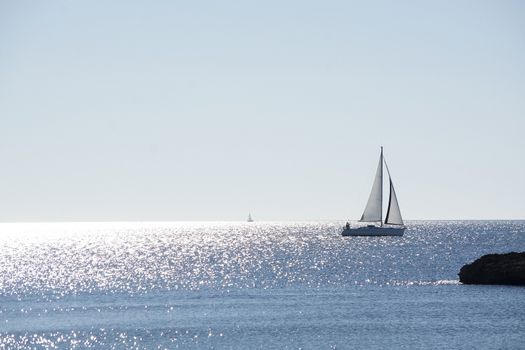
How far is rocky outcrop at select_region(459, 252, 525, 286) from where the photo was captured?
9356cm

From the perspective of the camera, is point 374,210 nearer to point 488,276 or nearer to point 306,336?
point 488,276

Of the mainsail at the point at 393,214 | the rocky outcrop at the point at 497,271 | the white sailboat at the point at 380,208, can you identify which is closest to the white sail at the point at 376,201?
the white sailboat at the point at 380,208

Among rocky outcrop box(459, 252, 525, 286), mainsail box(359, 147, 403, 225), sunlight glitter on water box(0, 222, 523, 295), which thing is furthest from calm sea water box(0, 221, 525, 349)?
mainsail box(359, 147, 403, 225)

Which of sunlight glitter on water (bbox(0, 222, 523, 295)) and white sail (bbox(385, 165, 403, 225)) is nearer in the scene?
sunlight glitter on water (bbox(0, 222, 523, 295))

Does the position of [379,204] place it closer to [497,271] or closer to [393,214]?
[393,214]

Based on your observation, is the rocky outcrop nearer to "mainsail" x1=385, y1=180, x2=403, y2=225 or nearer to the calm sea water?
the calm sea water

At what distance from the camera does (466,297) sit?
8469cm

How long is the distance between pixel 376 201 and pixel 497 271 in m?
87.5

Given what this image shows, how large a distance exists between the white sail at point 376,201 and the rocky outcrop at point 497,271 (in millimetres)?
81510

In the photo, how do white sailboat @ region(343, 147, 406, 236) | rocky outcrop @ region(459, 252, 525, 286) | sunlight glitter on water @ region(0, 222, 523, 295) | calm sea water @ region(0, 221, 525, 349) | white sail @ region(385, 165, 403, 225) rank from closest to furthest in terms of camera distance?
1. calm sea water @ region(0, 221, 525, 349)
2. rocky outcrop @ region(459, 252, 525, 286)
3. sunlight glitter on water @ region(0, 222, 523, 295)
4. white sailboat @ region(343, 147, 406, 236)
5. white sail @ region(385, 165, 403, 225)

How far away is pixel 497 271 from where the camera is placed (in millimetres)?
95125

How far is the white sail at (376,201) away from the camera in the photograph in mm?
181125

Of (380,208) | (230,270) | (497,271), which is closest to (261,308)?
(497,271)

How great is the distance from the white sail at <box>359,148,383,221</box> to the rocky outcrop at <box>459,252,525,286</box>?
81.5 m
